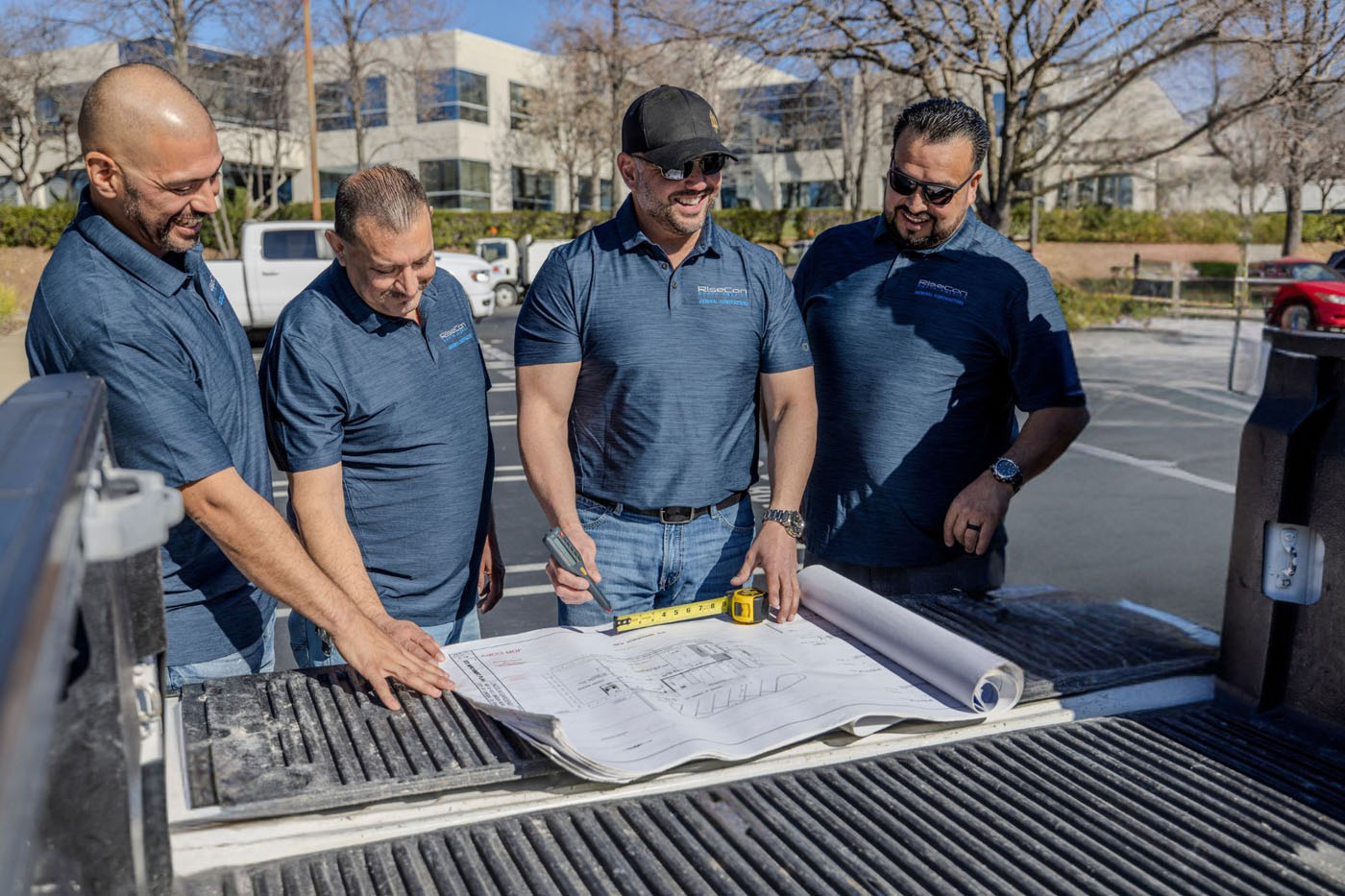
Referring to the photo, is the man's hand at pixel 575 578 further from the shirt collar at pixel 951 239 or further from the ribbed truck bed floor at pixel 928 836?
the shirt collar at pixel 951 239

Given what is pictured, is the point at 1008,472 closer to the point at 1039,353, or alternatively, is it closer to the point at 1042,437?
the point at 1042,437

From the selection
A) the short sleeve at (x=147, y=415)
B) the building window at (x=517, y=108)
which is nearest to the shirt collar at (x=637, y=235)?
the short sleeve at (x=147, y=415)

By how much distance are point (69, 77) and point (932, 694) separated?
39.4m

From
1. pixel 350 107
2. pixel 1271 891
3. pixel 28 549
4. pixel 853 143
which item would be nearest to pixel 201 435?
pixel 28 549

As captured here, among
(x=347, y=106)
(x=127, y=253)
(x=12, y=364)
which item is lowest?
(x=12, y=364)

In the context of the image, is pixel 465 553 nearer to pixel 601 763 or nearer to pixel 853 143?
pixel 601 763

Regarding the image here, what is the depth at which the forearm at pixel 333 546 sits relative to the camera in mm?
2154

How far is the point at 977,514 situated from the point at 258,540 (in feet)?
4.99

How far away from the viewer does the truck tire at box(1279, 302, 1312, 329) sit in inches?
598

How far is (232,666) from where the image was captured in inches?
90.4

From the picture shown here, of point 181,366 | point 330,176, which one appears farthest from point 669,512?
point 330,176

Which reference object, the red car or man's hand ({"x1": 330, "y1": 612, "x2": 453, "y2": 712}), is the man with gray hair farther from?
the red car

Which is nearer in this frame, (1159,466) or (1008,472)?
(1008,472)

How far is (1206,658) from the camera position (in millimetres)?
1896
